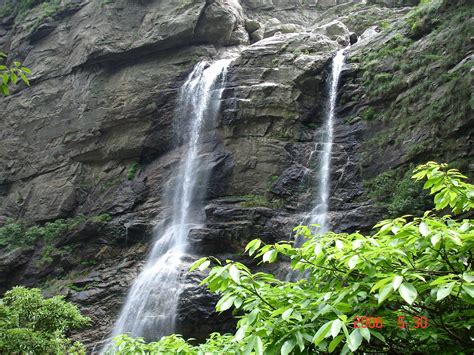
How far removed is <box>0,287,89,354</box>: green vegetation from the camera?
7457 mm

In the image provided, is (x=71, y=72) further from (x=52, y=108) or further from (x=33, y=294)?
(x=33, y=294)

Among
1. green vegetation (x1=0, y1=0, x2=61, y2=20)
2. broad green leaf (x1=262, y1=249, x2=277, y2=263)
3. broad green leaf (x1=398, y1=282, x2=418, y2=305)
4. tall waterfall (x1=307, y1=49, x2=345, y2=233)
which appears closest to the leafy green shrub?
green vegetation (x1=0, y1=0, x2=61, y2=20)

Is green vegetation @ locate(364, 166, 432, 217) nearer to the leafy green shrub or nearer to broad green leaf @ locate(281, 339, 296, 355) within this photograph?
broad green leaf @ locate(281, 339, 296, 355)

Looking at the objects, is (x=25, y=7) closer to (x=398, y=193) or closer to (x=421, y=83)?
(x=421, y=83)

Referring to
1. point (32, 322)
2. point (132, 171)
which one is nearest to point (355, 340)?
point (32, 322)

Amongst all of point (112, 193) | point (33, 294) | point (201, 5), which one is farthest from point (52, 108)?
point (33, 294)

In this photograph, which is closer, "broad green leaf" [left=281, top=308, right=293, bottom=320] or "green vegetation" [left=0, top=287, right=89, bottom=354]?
"broad green leaf" [left=281, top=308, right=293, bottom=320]

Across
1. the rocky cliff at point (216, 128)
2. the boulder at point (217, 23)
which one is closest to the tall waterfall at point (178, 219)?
the rocky cliff at point (216, 128)

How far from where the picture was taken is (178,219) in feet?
56.7

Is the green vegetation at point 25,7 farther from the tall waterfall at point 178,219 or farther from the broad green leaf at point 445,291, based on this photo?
the broad green leaf at point 445,291

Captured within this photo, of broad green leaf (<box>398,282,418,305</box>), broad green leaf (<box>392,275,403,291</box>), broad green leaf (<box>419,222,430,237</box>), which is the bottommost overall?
broad green leaf (<box>398,282,418,305</box>)

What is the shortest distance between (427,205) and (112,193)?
1280cm

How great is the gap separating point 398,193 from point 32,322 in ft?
33.6

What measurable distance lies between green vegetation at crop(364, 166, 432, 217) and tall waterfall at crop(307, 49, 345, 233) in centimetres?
144
